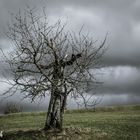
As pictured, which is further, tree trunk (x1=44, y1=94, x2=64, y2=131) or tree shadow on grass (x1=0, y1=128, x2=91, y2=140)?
tree trunk (x1=44, y1=94, x2=64, y2=131)

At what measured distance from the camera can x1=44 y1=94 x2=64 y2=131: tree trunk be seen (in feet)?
83.9

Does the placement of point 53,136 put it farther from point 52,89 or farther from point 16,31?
point 16,31

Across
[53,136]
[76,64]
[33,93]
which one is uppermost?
[76,64]

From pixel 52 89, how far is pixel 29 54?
2364 mm

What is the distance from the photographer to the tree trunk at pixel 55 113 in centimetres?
2558

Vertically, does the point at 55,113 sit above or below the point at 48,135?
above

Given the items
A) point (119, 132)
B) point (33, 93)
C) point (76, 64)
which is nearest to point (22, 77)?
point (33, 93)

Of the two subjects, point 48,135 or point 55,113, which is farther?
point 55,113

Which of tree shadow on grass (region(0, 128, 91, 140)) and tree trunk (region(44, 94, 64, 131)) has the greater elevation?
tree trunk (region(44, 94, 64, 131))

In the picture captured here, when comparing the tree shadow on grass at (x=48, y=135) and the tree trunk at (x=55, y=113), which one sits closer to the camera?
the tree shadow on grass at (x=48, y=135)

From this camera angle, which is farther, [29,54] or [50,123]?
[50,123]

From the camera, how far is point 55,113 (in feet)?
84.0

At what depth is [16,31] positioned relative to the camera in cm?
2450

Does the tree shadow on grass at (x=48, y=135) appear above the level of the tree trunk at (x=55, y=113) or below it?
below
